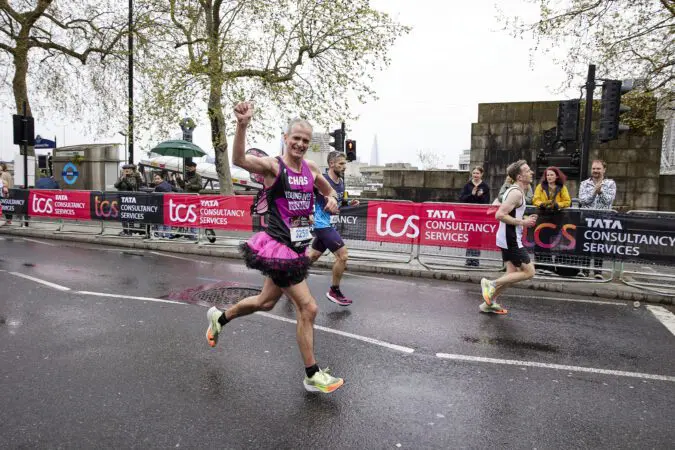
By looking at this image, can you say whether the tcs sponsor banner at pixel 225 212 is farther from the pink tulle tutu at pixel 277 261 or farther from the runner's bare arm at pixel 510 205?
the pink tulle tutu at pixel 277 261

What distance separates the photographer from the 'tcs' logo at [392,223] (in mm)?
9555

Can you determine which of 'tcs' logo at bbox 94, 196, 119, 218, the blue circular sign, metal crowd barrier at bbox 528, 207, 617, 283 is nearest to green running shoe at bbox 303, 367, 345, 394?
metal crowd barrier at bbox 528, 207, 617, 283

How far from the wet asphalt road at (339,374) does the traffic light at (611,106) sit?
438cm

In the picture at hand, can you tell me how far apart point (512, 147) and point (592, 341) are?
13.7m

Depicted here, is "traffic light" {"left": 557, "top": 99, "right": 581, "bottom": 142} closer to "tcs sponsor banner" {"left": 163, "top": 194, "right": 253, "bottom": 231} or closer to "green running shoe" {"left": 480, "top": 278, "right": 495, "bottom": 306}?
"green running shoe" {"left": 480, "top": 278, "right": 495, "bottom": 306}

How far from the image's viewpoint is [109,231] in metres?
14.6

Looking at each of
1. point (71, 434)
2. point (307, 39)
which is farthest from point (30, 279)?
point (307, 39)

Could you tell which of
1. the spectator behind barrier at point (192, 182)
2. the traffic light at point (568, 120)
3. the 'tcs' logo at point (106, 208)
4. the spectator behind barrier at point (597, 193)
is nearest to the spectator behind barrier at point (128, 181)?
the 'tcs' logo at point (106, 208)

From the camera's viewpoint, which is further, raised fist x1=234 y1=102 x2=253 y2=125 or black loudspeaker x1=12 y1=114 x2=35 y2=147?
black loudspeaker x1=12 y1=114 x2=35 y2=147

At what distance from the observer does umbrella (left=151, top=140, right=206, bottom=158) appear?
17172 mm

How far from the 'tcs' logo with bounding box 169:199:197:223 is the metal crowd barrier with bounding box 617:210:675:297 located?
343 inches

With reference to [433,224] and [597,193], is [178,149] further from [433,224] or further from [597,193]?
[597,193]

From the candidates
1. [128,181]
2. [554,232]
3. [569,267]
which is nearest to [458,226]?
[554,232]

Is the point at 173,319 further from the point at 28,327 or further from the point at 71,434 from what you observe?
the point at 71,434
